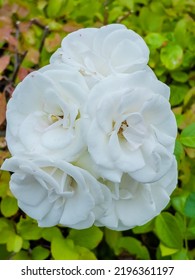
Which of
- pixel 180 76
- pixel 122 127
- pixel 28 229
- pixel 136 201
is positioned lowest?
pixel 28 229

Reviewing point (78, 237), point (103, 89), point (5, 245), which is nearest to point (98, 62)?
point (103, 89)

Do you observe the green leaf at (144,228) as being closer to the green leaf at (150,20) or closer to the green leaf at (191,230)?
the green leaf at (191,230)

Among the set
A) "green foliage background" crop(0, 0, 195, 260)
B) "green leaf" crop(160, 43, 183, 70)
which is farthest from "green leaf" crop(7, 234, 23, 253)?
"green leaf" crop(160, 43, 183, 70)

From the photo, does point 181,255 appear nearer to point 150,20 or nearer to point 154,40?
point 154,40

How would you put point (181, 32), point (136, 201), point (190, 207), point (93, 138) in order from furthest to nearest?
point (181, 32) < point (190, 207) < point (136, 201) < point (93, 138)

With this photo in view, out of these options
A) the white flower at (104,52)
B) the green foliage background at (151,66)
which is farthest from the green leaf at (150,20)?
the white flower at (104,52)

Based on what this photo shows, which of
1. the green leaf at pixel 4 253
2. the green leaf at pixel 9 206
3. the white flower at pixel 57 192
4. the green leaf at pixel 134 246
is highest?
the white flower at pixel 57 192

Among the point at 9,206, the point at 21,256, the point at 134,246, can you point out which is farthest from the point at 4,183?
the point at 134,246
